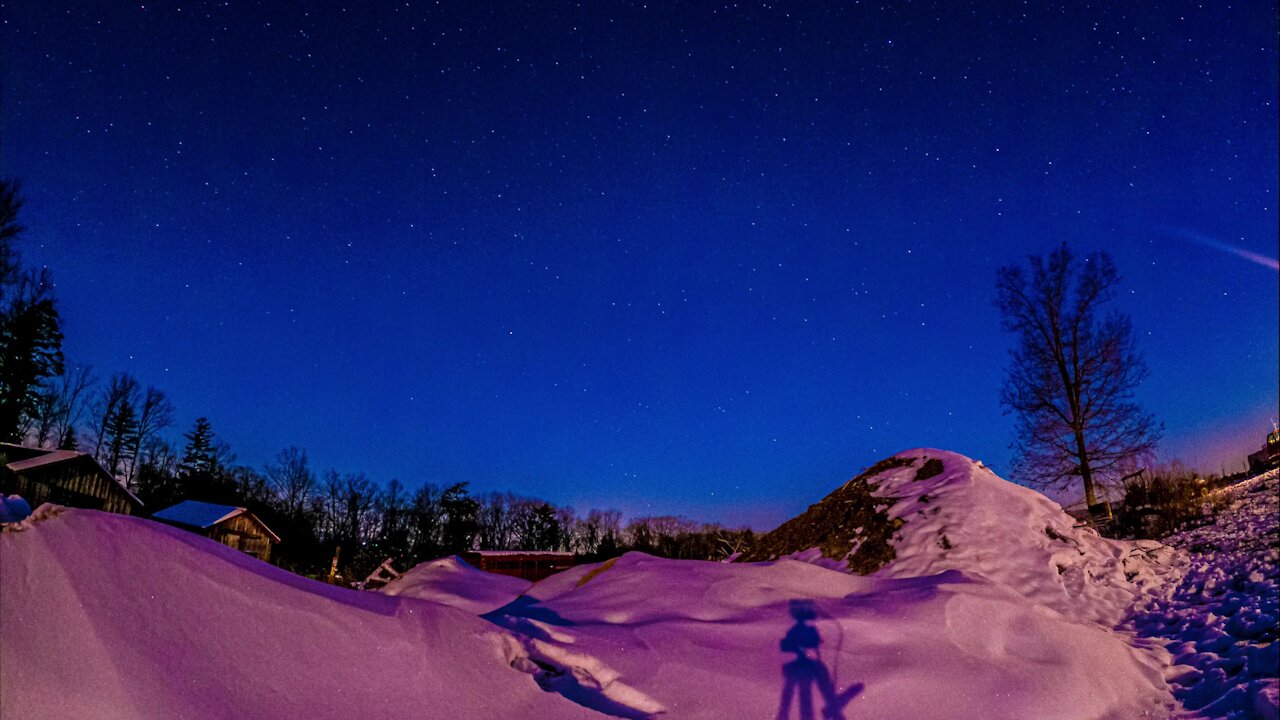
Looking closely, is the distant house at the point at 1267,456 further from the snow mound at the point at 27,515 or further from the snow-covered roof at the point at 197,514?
the snow-covered roof at the point at 197,514

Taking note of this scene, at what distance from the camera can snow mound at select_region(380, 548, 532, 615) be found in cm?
604

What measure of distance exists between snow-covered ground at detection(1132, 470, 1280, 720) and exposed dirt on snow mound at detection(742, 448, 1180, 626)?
0.46 meters

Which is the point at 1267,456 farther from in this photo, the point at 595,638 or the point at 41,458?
the point at 41,458

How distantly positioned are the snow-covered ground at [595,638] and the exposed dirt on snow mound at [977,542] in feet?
0.20

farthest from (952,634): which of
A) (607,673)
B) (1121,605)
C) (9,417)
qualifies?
(9,417)

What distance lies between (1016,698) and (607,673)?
9.83 feet

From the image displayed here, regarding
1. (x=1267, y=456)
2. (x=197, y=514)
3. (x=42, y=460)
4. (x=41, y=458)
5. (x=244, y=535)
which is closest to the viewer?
(x=1267, y=456)

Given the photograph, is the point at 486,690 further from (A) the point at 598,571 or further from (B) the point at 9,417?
(B) the point at 9,417

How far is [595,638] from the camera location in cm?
454

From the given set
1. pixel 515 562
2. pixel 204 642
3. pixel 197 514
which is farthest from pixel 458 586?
pixel 197 514

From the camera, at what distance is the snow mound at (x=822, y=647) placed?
4.25 metres

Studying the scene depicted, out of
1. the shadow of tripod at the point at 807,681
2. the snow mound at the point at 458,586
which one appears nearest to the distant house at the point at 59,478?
the snow mound at the point at 458,586

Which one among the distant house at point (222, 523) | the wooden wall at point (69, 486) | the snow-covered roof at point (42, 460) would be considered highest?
the snow-covered roof at point (42, 460)

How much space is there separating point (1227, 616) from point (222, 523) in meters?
39.8
